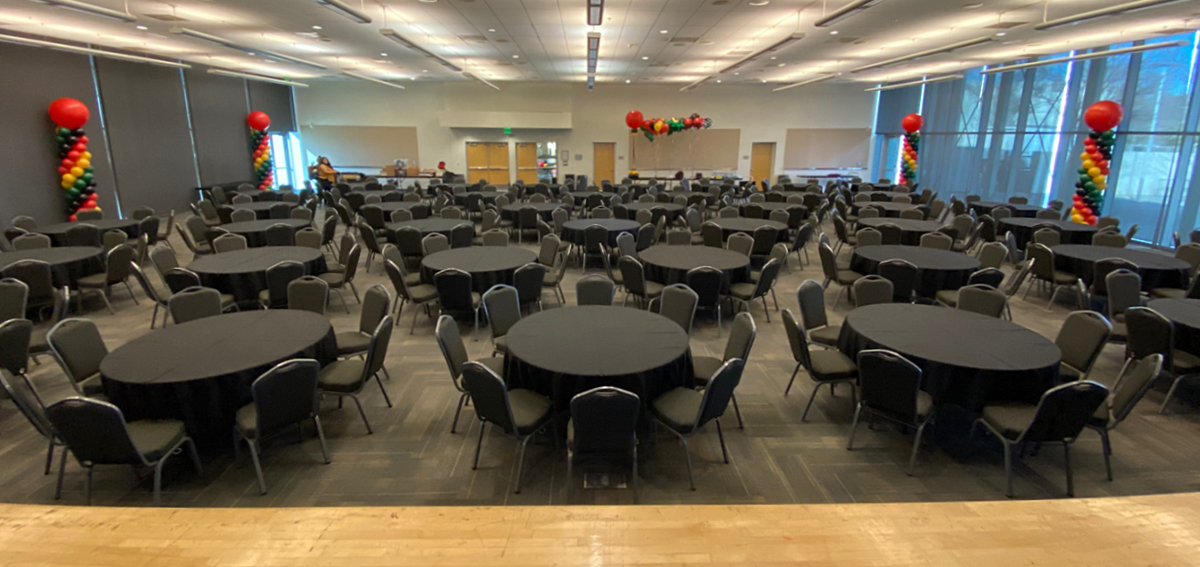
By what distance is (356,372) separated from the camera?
442cm

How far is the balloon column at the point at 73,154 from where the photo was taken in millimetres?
11203

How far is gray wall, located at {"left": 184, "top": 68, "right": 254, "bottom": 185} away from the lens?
1614 centimetres

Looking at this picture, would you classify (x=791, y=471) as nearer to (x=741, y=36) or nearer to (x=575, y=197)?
(x=741, y=36)

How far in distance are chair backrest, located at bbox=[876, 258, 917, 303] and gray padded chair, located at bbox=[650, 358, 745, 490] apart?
3.64 meters

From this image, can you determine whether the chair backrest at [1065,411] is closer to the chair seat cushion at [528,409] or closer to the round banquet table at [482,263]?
the chair seat cushion at [528,409]

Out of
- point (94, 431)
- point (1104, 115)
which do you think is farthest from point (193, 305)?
point (1104, 115)

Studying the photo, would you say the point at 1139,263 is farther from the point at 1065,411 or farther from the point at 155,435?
the point at 155,435

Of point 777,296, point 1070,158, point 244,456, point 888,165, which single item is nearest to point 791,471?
point 244,456

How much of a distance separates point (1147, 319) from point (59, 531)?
7231 mm

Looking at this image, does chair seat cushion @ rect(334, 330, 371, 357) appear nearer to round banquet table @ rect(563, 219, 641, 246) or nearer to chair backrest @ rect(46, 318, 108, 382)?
chair backrest @ rect(46, 318, 108, 382)

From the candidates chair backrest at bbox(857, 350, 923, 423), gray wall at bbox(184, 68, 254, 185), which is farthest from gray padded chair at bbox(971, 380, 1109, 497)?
gray wall at bbox(184, 68, 254, 185)

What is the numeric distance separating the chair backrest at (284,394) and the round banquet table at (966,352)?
4.00 meters

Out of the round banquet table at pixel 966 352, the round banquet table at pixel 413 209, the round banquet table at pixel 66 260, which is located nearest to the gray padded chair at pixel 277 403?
the round banquet table at pixel 966 352

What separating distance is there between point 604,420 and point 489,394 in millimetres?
781
